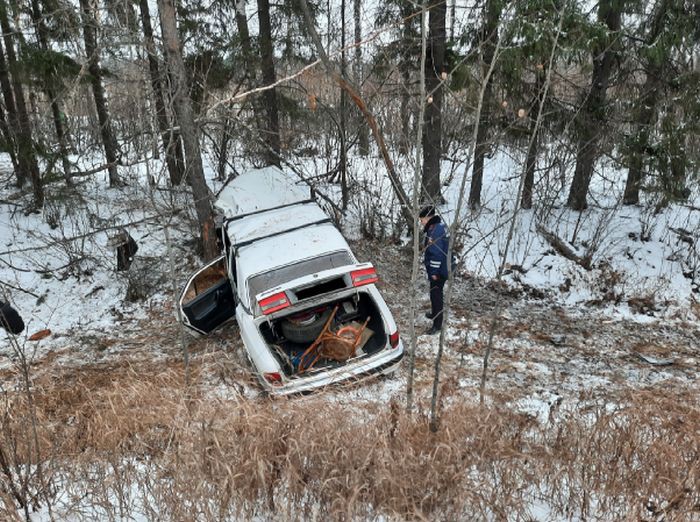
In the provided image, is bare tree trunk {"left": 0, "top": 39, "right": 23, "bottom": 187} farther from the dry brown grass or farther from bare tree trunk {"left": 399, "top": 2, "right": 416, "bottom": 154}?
bare tree trunk {"left": 399, "top": 2, "right": 416, "bottom": 154}

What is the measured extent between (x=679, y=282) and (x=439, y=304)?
17.2 feet

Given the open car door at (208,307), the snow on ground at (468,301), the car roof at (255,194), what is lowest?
the snow on ground at (468,301)

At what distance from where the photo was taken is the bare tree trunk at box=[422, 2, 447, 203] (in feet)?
31.9

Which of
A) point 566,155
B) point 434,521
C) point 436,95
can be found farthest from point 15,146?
point 566,155

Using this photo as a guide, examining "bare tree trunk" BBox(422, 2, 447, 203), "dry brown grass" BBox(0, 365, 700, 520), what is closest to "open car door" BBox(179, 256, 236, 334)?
"dry brown grass" BBox(0, 365, 700, 520)

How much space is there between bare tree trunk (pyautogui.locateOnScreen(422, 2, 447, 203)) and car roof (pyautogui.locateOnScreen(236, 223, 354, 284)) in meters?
3.55

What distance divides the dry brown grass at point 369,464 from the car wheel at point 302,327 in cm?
192

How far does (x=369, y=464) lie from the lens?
349 cm

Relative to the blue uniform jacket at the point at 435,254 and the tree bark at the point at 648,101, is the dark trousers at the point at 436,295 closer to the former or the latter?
the blue uniform jacket at the point at 435,254

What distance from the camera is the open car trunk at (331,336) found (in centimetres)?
600

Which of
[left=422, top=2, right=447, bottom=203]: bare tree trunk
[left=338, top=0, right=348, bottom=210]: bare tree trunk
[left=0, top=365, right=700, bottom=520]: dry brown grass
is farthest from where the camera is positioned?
[left=338, top=0, right=348, bottom=210]: bare tree trunk

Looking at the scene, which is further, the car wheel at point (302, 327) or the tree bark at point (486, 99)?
the tree bark at point (486, 99)

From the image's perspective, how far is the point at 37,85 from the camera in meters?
10.8

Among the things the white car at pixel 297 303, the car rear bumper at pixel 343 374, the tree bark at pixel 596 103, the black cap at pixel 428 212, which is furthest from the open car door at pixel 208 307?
the tree bark at pixel 596 103
